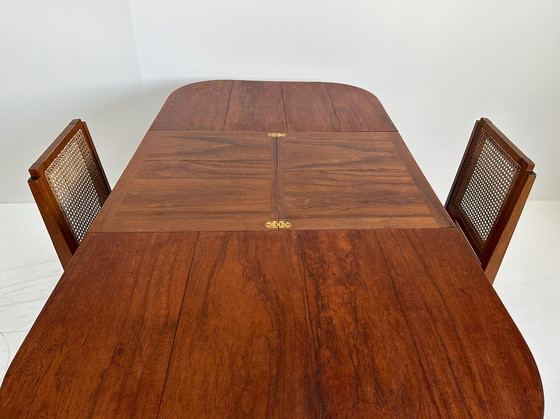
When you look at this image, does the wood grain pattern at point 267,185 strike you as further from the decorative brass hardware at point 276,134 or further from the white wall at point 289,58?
the white wall at point 289,58

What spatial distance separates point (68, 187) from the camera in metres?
1.21

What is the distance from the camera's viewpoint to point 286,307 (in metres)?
0.82

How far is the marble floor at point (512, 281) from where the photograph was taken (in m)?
1.70

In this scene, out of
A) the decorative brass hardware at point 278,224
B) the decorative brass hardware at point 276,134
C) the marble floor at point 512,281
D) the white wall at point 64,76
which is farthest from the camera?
the white wall at point 64,76

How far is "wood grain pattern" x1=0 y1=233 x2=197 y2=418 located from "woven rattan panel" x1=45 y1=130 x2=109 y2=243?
0.26 meters

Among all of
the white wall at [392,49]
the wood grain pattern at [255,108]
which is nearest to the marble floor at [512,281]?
the white wall at [392,49]

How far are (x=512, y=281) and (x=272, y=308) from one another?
161cm

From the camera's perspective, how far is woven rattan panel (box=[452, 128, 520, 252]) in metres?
1.22

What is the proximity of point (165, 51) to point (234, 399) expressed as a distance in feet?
5.65

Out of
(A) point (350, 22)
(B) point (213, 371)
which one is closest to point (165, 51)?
(A) point (350, 22)

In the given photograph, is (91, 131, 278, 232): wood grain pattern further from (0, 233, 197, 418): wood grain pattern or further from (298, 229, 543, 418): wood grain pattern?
(298, 229, 543, 418): wood grain pattern

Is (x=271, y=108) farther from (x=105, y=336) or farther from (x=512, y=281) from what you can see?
(x=512, y=281)

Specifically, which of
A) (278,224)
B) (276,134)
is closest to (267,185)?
(278,224)

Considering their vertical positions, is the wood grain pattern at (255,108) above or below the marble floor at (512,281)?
above
